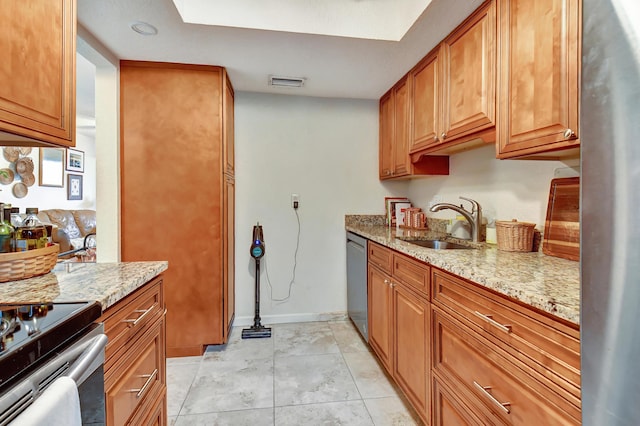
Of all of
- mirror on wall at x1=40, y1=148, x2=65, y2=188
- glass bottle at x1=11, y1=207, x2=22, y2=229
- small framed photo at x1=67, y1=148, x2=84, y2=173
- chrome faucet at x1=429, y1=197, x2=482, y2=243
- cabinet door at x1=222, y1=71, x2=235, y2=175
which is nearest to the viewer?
glass bottle at x1=11, y1=207, x2=22, y2=229

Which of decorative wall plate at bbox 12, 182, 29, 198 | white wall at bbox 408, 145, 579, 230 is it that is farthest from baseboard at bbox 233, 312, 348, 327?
decorative wall plate at bbox 12, 182, 29, 198

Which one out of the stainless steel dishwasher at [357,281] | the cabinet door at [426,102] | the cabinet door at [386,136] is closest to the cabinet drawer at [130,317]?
the stainless steel dishwasher at [357,281]

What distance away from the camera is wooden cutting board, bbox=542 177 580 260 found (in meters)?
1.35

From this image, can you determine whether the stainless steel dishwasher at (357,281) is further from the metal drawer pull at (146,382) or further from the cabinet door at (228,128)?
the metal drawer pull at (146,382)

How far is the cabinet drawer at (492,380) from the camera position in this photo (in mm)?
828

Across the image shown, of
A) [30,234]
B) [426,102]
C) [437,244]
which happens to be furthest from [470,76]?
[30,234]

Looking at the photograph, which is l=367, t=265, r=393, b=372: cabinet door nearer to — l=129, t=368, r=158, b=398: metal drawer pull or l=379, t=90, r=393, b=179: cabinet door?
l=379, t=90, r=393, b=179: cabinet door

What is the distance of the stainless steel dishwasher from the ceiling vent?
4.63 feet

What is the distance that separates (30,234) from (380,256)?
1.83 meters

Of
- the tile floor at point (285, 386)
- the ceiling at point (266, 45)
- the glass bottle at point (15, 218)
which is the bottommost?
the tile floor at point (285, 386)

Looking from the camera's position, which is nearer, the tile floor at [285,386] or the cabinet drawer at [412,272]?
the cabinet drawer at [412,272]

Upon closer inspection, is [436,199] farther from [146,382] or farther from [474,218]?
[146,382]

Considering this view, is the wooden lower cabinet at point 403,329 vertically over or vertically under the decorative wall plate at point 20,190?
under

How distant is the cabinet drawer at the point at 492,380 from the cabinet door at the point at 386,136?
1709 millimetres
